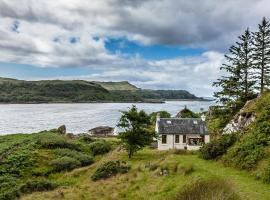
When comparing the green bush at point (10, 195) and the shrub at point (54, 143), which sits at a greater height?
the shrub at point (54, 143)

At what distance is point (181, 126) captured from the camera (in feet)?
163

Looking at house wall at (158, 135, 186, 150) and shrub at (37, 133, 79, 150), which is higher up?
house wall at (158, 135, 186, 150)

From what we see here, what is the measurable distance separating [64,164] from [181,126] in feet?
55.5

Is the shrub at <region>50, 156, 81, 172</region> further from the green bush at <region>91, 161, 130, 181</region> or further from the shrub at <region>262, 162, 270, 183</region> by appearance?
the shrub at <region>262, 162, 270, 183</region>

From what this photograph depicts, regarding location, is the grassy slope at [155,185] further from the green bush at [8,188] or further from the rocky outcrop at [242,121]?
the rocky outcrop at [242,121]

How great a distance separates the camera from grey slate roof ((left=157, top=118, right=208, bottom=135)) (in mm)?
49031

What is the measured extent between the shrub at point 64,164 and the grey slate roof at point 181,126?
40.2ft

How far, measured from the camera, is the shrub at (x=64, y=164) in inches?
1781

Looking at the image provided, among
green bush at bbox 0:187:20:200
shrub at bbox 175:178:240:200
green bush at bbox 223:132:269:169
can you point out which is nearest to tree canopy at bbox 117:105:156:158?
green bush at bbox 223:132:269:169

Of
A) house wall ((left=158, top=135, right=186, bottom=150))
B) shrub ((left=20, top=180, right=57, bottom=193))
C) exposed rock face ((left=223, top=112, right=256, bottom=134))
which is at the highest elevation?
exposed rock face ((left=223, top=112, right=256, bottom=134))

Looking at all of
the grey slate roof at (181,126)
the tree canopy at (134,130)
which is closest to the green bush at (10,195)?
the tree canopy at (134,130)

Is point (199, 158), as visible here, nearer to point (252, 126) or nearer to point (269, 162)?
point (252, 126)

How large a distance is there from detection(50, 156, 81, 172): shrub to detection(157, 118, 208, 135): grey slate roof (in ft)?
40.2

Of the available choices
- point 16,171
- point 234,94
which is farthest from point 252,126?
point 16,171
